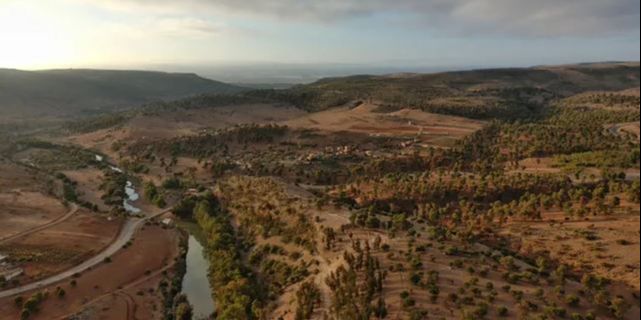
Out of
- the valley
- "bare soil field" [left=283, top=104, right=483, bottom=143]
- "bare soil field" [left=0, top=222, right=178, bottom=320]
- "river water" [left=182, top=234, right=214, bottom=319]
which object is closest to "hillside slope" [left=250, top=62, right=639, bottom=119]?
"bare soil field" [left=283, top=104, right=483, bottom=143]

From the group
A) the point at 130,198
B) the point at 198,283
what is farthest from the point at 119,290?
the point at 130,198

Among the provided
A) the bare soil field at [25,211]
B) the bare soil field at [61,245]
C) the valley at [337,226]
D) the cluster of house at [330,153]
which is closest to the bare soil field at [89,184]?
the valley at [337,226]

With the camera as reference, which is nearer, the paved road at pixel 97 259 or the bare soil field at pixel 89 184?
the paved road at pixel 97 259

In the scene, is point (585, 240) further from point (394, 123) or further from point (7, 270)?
point (394, 123)

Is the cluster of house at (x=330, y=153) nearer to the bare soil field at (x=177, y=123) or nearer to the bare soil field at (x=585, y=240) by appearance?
the bare soil field at (x=177, y=123)

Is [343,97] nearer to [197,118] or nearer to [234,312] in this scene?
[197,118]

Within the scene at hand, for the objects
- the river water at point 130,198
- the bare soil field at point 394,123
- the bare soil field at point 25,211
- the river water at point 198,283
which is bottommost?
the river water at point 198,283
